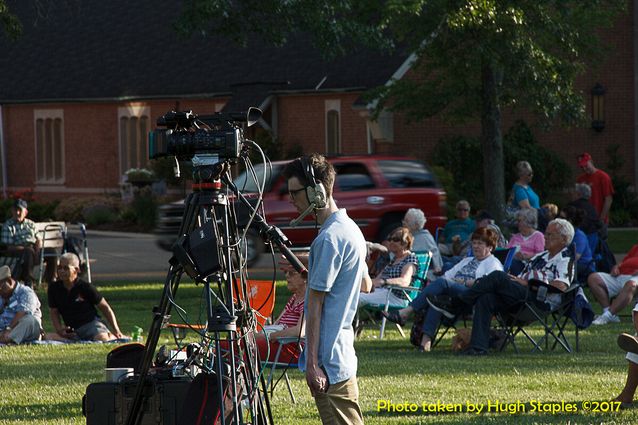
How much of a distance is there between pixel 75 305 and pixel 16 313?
66cm

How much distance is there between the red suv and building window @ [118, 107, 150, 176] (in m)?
17.8

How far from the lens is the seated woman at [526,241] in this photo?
1556 centimetres

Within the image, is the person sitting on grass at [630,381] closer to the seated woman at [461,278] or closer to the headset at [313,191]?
the headset at [313,191]

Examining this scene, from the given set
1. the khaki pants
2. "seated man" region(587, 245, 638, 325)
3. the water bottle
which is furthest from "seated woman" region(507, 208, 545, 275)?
the khaki pants

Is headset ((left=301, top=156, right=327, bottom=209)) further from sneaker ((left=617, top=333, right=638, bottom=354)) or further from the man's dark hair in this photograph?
sneaker ((left=617, top=333, right=638, bottom=354))

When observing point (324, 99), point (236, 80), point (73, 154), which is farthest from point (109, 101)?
point (324, 99)

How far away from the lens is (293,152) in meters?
35.4

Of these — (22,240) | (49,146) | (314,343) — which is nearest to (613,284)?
(314,343)

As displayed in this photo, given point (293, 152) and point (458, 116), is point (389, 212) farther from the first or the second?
point (293, 152)

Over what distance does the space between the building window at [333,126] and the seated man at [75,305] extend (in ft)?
71.9

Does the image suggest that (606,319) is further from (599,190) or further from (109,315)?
(109,315)

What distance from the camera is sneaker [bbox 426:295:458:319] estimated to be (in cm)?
1320

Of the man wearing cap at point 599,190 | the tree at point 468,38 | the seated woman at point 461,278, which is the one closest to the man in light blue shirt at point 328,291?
the seated woman at point 461,278

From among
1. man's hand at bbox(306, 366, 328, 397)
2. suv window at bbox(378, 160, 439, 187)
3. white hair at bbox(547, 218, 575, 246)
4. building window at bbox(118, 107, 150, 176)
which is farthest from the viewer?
building window at bbox(118, 107, 150, 176)
